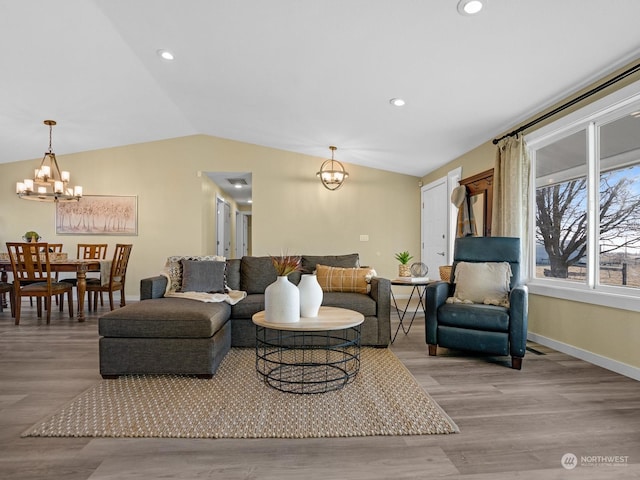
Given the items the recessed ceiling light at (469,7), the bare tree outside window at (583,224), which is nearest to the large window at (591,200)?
the bare tree outside window at (583,224)

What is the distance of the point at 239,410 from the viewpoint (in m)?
2.04

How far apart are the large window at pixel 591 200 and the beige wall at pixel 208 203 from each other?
307cm

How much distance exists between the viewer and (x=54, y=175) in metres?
5.98

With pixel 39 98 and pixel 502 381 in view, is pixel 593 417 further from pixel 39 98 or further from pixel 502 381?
pixel 39 98

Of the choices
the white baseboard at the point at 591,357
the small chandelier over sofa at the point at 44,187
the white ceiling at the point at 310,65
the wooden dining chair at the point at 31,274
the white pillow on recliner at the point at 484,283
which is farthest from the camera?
the small chandelier over sofa at the point at 44,187

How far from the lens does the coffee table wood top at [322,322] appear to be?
87.8 inches

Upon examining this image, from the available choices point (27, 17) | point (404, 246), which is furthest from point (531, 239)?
point (27, 17)

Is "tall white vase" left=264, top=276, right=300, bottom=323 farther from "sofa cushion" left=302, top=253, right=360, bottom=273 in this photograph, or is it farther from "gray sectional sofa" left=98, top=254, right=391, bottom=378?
"sofa cushion" left=302, top=253, right=360, bottom=273

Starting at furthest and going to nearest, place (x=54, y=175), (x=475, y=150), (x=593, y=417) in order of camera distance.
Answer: (x=54, y=175) < (x=475, y=150) < (x=593, y=417)

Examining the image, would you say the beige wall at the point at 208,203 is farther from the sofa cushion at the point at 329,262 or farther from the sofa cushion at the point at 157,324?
the sofa cushion at the point at 157,324

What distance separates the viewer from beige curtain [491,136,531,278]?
3.66m

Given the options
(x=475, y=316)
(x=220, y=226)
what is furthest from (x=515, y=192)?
(x=220, y=226)

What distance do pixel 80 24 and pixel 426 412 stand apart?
4179mm

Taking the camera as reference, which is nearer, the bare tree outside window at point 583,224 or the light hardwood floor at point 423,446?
the light hardwood floor at point 423,446
